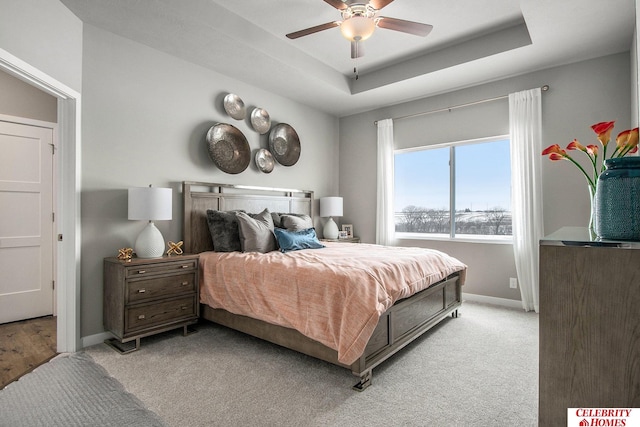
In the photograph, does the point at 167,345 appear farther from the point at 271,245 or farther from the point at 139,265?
the point at 271,245

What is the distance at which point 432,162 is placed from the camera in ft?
16.3

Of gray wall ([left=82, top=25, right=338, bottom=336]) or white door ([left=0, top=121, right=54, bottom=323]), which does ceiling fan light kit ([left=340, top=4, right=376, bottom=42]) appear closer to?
gray wall ([left=82, top=25, right=338, bottom=336])

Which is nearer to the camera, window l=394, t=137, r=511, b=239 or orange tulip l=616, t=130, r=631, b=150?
orange tulip l=616, t=130, r=631, b=150

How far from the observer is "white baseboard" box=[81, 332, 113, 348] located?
294 cm

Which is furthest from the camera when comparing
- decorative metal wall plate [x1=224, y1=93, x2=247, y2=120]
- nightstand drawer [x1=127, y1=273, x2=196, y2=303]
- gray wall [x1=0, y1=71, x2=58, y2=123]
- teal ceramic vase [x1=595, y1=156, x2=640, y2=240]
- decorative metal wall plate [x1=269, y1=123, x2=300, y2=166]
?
decorative metal wall plate [x1=269, y1=123, x2=300, y2=166]

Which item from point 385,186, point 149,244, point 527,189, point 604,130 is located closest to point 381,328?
point 604,130

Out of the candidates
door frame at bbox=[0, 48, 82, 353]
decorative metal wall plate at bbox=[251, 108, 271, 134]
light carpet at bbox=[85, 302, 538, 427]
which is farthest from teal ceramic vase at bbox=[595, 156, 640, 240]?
decorative metal wall plate at bbox=[251, 108, 271, 134]

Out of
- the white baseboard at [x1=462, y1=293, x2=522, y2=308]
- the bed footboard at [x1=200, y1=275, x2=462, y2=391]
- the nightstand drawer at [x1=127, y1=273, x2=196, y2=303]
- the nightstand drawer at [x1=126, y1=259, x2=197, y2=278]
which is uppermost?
the nightstand drawer at [x1=126, y1=259, x2=197, y2=278]

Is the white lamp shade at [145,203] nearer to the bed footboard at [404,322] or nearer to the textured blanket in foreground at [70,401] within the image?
the textured blanket in foreground at [70,401]

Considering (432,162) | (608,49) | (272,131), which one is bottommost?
(432,162)

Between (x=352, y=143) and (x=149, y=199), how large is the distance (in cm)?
357

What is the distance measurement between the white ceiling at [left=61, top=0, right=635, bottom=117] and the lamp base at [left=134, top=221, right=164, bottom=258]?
1818 mm

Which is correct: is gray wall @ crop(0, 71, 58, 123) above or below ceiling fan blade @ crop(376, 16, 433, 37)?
below

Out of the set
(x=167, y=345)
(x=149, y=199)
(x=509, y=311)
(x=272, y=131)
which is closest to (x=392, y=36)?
(x=272, y=131)
